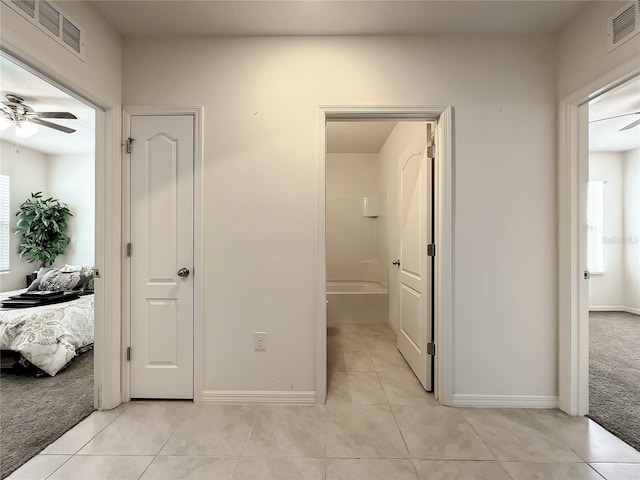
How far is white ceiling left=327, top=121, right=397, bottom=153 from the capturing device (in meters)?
3.64

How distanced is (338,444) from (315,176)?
1667 millimetres

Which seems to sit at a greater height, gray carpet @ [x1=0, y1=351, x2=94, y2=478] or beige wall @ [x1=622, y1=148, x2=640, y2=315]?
beige wall @ [x1=622, y1=148, x2=640, y2=315]

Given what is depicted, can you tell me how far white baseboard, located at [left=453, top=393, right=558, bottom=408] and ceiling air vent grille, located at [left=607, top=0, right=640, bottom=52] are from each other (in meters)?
2.23

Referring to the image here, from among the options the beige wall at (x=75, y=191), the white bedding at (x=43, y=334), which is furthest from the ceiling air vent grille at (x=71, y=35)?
the beige wall at (x=75, y=191)

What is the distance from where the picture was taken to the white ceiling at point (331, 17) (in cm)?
175

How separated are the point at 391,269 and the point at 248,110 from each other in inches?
104

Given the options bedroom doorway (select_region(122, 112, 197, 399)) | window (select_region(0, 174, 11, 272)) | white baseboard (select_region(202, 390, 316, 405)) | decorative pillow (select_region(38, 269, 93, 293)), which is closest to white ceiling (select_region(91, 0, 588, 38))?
bedroom doorway (select_region(122, 112, 197, 399))

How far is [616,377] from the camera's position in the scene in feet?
7.82

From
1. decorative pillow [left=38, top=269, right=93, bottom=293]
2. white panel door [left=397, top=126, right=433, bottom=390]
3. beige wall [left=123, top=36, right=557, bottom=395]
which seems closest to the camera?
beige wall [left=123, top=36, right=557, bottom=395]

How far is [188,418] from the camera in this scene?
6.04 ft

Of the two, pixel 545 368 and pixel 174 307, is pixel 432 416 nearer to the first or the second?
pixel 545 368

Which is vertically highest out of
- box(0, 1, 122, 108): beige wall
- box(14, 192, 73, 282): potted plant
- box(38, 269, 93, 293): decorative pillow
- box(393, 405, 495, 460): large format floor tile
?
box(0, 1, 122, 108): beige wall

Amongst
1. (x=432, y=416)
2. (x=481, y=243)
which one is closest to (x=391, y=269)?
(x=481, y=243)

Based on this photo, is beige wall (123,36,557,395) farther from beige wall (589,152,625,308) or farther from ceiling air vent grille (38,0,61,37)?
beige wall (589,152,625,308)
